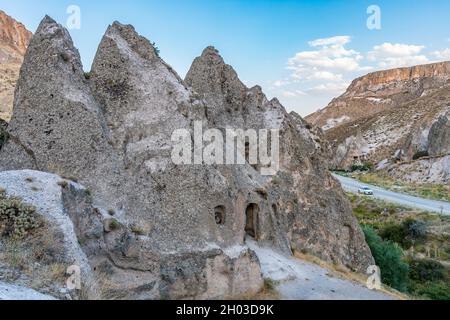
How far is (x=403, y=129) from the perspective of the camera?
97375mm

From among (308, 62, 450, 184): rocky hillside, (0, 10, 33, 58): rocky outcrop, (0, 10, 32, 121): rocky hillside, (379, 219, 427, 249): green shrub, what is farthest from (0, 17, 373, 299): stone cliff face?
(0, 10, 33, 58): rocky outcrop

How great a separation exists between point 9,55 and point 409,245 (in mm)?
63293

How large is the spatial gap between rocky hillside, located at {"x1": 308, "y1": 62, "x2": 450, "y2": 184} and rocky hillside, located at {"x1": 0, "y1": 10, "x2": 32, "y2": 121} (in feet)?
176

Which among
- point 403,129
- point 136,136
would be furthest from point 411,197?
point 403,129

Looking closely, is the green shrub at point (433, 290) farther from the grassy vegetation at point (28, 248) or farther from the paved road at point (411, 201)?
the grassy vegetation at point (28, 248)

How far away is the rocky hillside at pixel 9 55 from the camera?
44.2m

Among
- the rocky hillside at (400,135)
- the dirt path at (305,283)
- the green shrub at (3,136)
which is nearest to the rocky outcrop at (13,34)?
the rocky hillside at (400,135)

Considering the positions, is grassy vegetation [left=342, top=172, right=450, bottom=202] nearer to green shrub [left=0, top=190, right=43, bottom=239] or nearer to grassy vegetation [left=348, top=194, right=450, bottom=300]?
grassy vegetation [left=348, top=194, right=450, bottom=300]

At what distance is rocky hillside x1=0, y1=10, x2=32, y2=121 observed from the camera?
44.2 meters

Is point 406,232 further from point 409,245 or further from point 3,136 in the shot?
point 3,136

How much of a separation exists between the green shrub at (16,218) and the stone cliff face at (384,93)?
154m

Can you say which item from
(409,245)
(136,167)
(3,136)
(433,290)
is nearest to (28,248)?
(136,167)
